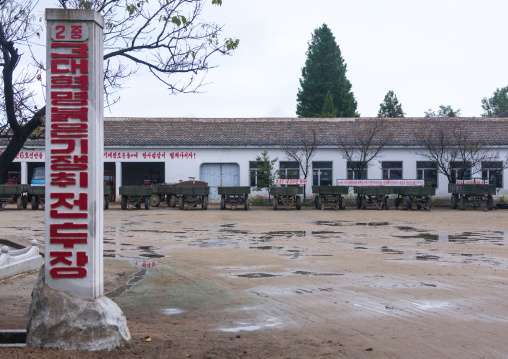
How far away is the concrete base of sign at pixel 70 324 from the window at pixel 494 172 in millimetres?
32983

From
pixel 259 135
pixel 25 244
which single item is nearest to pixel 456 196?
pixel 259 135

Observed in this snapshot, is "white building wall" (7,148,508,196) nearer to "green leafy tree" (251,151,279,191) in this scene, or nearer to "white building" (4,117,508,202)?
"white building" (4,117,508,202)

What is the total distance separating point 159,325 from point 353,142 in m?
29.2

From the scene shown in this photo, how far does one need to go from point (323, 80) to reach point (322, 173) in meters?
28.8

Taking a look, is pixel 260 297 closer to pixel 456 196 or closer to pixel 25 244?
pixel 25 244

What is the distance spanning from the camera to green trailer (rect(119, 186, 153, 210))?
96.7 ft

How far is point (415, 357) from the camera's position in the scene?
5465 mm

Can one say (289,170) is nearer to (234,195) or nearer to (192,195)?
(234,195)

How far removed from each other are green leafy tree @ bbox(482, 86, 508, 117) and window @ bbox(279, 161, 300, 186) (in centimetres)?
5039

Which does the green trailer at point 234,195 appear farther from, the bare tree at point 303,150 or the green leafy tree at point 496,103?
the green leafy tree at point 496,103

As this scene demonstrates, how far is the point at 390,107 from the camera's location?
175 feet

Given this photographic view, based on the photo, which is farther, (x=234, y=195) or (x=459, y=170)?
(x=459, y=170)

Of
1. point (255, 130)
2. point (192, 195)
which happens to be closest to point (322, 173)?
point (255, 130)

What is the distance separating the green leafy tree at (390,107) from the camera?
52.9m
